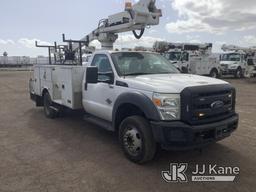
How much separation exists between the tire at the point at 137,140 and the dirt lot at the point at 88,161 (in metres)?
0.17

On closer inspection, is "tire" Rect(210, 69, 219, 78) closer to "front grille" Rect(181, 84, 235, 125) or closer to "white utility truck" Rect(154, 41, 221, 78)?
"white utility truck" Rect(154, 41, 221, 78)

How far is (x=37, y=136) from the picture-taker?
6.08m

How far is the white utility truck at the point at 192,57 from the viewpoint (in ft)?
68.2

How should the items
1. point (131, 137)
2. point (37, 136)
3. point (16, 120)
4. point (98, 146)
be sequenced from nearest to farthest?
point (131, 137) < point (98, 146) < point (37, 136) < point (16, 120)

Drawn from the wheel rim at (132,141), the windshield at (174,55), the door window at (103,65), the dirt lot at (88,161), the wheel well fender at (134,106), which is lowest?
the dirt lot at (88,161)

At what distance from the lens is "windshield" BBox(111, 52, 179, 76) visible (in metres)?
5.15

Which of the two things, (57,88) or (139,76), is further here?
(57,88)

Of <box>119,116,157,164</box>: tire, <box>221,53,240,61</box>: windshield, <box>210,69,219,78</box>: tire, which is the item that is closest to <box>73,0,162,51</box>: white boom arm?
<box>119,116,157,164</box>: tire

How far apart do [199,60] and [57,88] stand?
52.9 feet

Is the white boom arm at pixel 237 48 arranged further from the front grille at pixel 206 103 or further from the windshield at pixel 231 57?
the front grille at pixel 206 103

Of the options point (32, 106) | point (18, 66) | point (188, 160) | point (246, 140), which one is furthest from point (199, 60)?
point (18, 66)

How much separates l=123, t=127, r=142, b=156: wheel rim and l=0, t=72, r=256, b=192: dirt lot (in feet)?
0.73

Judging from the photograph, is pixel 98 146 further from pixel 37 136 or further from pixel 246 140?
pixel 246 140

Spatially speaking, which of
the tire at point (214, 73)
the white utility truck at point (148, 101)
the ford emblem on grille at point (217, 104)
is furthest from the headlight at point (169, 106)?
the tire at point (214, 73)
